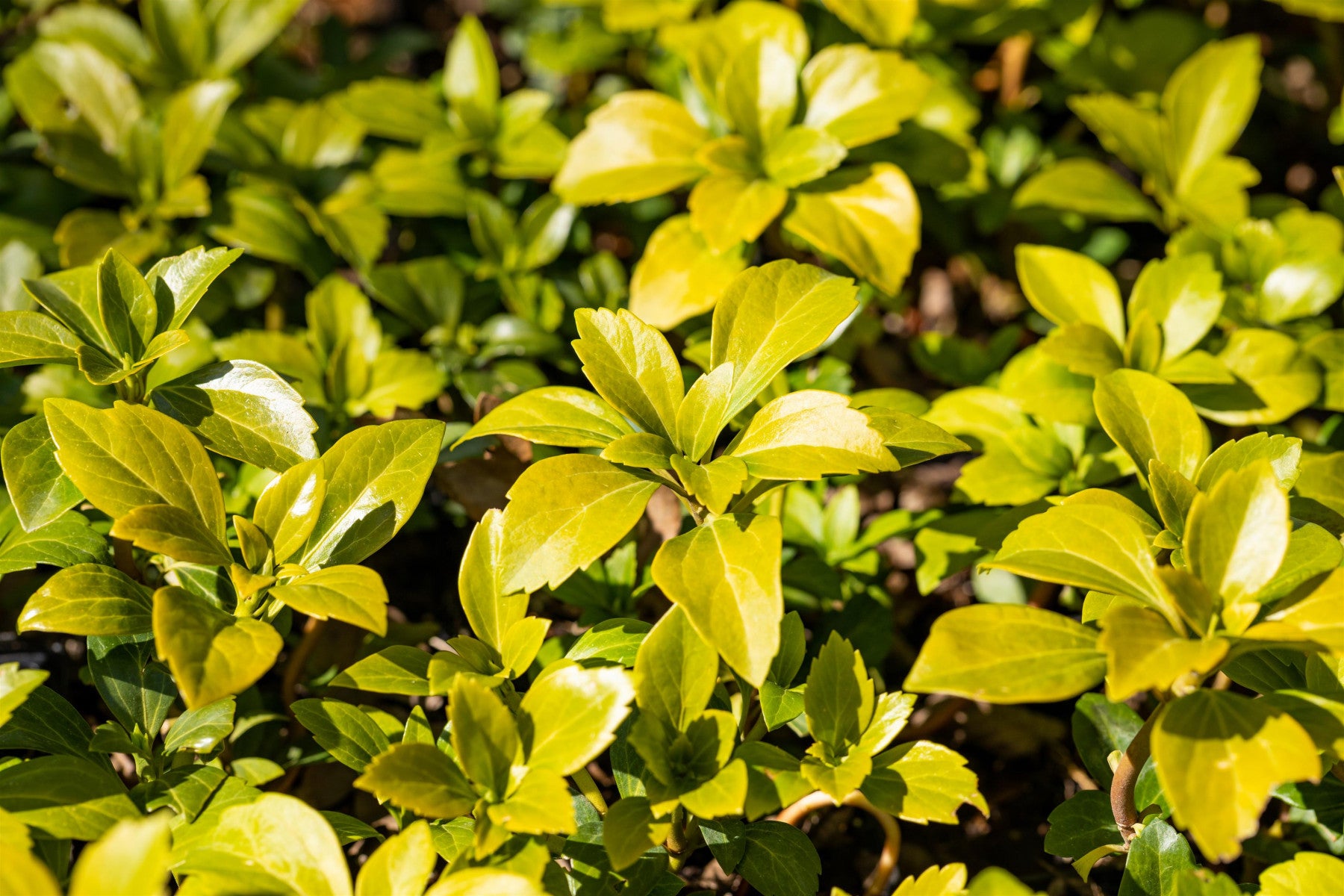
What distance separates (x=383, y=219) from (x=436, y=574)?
2.56 feet

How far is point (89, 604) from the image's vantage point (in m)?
1.29

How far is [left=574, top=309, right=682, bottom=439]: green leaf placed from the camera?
1397mm

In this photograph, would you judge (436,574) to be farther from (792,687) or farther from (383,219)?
(792,687)

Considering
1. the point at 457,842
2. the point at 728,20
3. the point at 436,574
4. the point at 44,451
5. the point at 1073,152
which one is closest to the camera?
the point at 457,842

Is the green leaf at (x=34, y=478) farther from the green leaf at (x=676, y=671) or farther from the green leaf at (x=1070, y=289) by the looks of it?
the green leaf at (x=1070, y=289)

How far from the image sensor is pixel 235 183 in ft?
7.50

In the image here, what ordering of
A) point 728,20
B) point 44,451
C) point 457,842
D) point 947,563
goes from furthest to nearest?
point 728,20 → point 947,563 → point 44,451 → point 457,842

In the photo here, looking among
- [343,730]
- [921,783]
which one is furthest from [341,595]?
[921,783]

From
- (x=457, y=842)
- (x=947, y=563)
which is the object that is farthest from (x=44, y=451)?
(x=947, y=563)

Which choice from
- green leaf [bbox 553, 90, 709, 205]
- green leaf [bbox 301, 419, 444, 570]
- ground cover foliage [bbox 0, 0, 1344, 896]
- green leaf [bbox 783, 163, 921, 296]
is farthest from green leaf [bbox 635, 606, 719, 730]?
green leaf [bbox 553, 90, 709, 205]

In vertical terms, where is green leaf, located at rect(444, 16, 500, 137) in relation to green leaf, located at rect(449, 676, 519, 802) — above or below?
above

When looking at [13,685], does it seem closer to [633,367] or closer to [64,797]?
[64,797]

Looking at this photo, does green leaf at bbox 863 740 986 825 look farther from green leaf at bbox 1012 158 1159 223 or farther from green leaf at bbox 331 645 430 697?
green leaf at bbox 1012 158 1159 223

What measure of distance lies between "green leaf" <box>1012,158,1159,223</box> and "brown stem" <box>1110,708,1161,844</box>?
1261 millimetres
